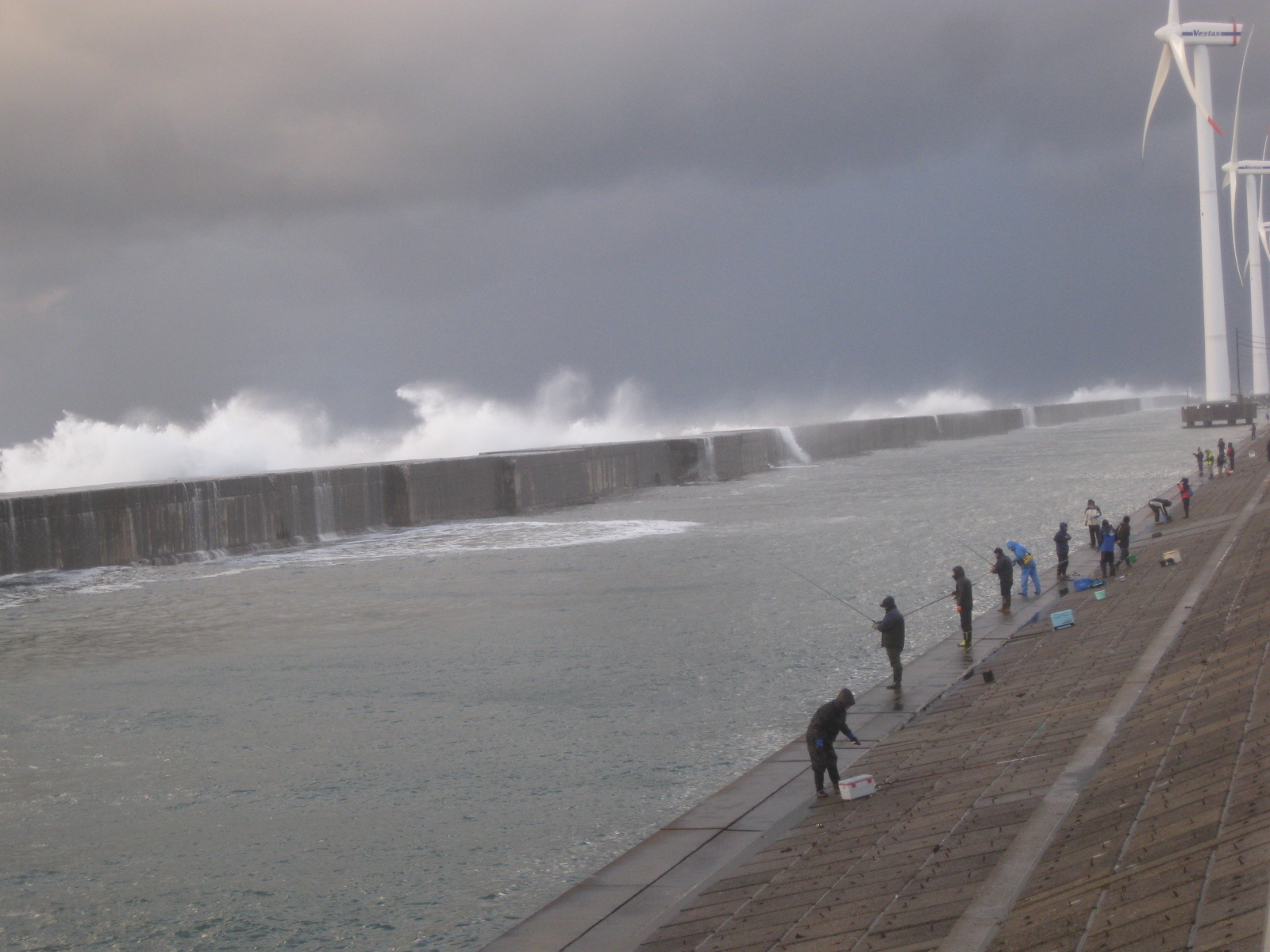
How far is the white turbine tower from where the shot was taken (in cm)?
7181

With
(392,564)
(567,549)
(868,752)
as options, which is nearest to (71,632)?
(392,564)

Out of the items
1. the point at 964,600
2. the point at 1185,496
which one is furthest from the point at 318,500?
the point at 964,600

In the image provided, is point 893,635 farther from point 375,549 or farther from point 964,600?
point 375,549

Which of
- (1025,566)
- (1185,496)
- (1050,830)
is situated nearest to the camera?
(1050,830)

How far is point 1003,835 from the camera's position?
7.39m

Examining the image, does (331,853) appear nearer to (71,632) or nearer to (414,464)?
(71,632)

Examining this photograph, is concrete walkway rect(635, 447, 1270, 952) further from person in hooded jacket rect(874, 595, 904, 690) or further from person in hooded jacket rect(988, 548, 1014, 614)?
person in hooded jacket rect(988, 548, 1014, 614)

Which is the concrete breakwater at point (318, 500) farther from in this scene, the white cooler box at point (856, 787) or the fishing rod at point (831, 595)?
the white cooler box at point (856, 787)

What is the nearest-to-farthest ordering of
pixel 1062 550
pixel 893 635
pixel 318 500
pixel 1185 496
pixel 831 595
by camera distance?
pixel 893 635 → pixel 831 595 → pixel 1062 550 → pixel 1185 496 → pixel 318 500

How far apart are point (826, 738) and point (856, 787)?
0.40 m

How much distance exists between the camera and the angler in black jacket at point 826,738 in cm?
883

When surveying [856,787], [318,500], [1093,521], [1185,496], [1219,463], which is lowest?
[856,787]

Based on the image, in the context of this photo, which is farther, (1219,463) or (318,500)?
(1219,463)

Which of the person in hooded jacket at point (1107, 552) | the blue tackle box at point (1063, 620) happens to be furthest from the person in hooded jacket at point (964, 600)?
the person in hooded jacket at point (1107, 552)
